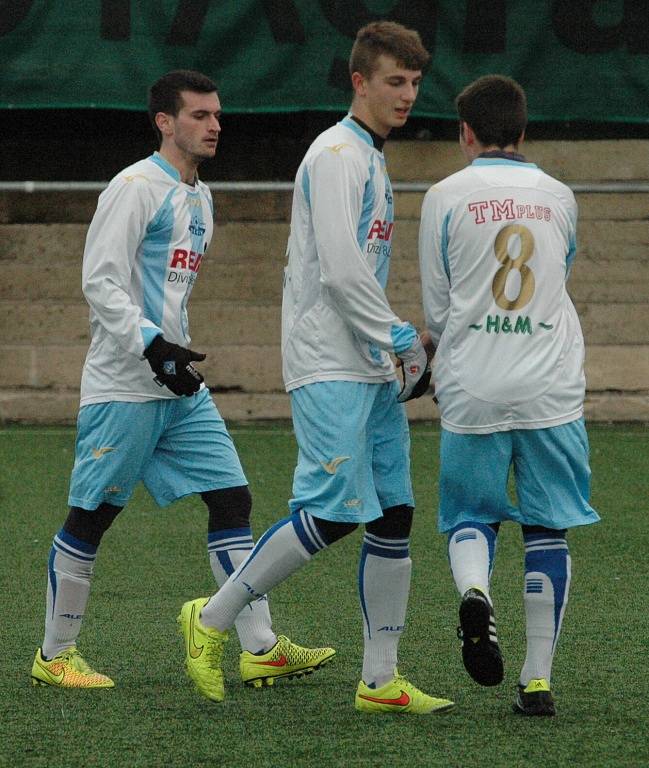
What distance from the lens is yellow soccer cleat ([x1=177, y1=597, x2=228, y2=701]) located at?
3.94 metres

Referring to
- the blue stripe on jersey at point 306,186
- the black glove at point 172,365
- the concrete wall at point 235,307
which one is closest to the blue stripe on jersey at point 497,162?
the blue stripe on jersey at point 306,186

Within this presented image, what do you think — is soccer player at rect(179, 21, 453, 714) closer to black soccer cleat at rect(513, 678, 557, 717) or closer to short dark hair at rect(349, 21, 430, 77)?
short dark hair at rect(349, 21, 430, 77)

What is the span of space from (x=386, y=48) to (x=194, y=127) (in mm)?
724

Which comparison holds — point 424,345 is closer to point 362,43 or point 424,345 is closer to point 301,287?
point 301,287

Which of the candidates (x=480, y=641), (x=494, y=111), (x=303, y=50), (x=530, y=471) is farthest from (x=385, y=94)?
(x=303, y=50)

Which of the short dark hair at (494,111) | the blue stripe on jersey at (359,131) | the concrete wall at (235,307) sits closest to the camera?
the short dark hair at (494,111)

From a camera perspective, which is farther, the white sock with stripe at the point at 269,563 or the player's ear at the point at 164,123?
the player's ear at the point at 164,123

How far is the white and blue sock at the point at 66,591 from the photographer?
4.29m

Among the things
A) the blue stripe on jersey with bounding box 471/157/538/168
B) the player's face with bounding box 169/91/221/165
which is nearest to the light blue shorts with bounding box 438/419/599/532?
the blue stripe on jersey with bounding box 471/157/538/168

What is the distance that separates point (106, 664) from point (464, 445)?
140cm

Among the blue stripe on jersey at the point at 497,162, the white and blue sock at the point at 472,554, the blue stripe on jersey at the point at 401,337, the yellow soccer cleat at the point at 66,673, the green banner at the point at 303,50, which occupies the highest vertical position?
the green banner at the point at 303,50

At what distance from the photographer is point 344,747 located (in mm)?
3545

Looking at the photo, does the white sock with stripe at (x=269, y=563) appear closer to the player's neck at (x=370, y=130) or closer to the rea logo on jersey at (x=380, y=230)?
the rea logo on jersey at (x=380, y=230)

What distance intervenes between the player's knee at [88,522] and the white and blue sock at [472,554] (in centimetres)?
105
